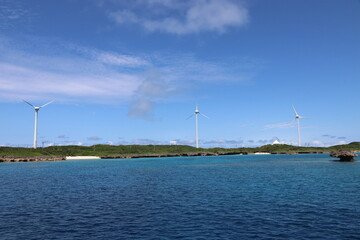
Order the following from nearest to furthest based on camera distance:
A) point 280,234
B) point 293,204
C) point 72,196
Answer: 1. point 280,234
2. point 293,204
3. point 72,196

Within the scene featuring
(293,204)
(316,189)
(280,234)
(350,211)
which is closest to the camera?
(280,234)

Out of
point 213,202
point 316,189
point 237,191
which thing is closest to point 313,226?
point 213,202

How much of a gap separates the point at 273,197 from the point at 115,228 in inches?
1095

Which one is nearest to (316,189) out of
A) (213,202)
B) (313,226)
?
(213,202)

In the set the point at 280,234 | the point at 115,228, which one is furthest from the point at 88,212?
the point at 280,234

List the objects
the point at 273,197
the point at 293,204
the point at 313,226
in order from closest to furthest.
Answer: the point at 313,226
the point at 293,204
the point at 273,197

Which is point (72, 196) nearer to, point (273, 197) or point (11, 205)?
point (11, 205)

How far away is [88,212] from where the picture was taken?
36375 mm

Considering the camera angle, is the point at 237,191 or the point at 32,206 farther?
the point at 237,191

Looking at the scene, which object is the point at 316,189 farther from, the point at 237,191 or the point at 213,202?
the point at 213,202

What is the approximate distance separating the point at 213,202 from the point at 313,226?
16288mm

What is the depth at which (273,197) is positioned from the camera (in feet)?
149

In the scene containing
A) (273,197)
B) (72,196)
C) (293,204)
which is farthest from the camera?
(72,196)

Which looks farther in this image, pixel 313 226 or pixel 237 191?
pixel 237 191
